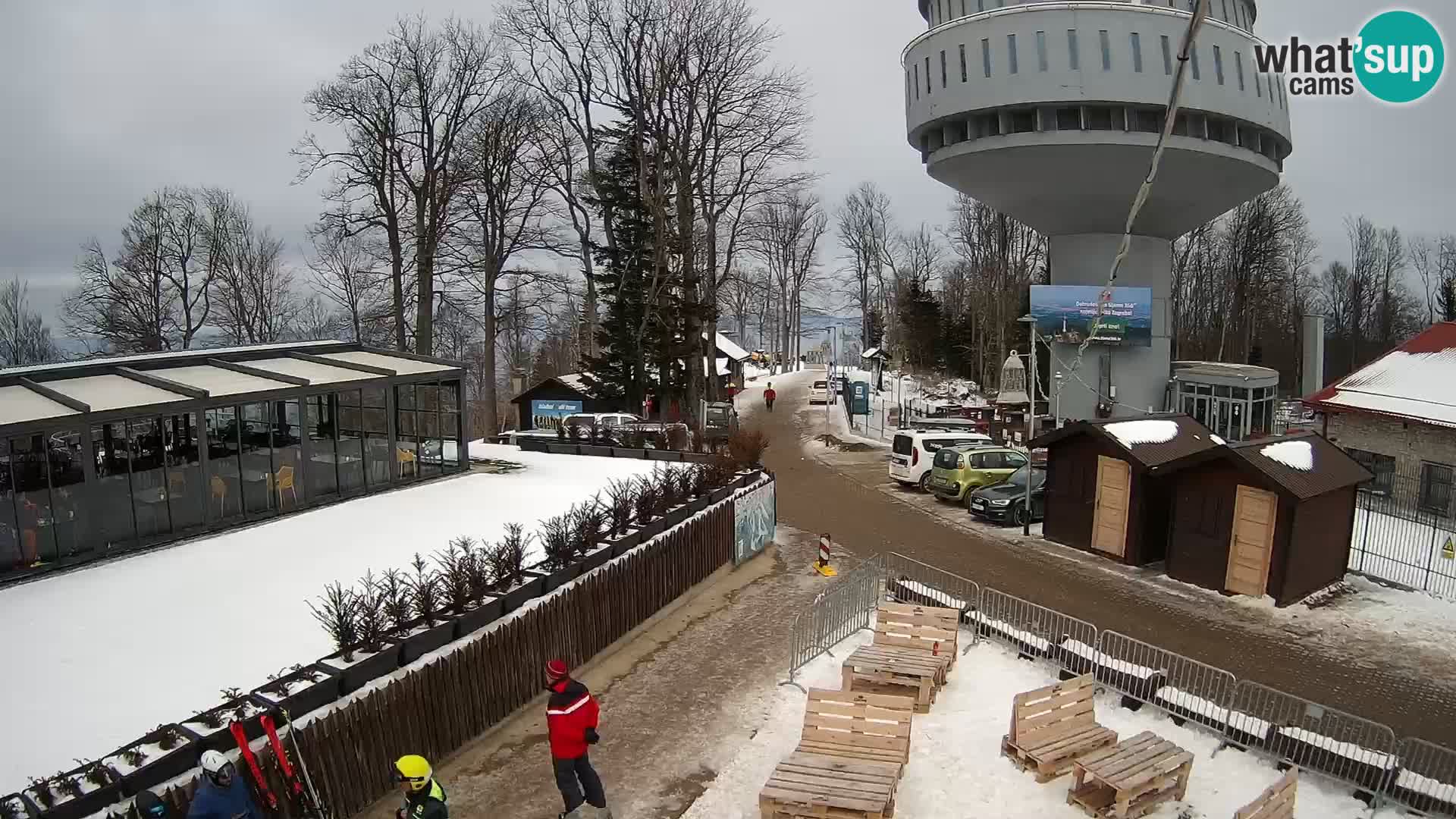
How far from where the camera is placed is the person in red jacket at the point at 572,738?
8000 millimetres

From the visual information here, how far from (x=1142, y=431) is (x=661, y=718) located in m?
12.2

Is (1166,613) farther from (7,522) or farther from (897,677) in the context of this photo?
(7,522)

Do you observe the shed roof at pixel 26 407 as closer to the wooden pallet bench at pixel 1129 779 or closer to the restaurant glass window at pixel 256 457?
the restaurant glass window at pixel 256 457

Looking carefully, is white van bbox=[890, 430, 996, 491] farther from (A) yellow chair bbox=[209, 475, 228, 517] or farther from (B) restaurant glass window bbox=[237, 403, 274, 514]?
(A) yellow chair bbox=[209, 475, 228, 517]

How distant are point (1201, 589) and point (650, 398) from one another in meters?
24.1

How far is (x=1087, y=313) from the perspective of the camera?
32.4 m

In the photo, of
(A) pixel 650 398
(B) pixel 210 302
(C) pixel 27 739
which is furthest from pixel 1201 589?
(B) pixel 210 302

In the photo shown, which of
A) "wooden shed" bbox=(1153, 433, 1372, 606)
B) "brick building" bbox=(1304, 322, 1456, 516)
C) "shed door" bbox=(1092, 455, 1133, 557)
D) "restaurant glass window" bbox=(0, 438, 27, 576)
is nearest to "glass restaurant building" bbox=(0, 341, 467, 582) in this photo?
"restaurant glass window" bbox=(0, 438, 27, 576)

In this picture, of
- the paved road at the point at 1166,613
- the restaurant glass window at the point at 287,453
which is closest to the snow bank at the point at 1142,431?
the paved road at the point at 1166,613

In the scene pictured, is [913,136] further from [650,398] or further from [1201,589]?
[1201,589]

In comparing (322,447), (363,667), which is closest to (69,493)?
(322,447)

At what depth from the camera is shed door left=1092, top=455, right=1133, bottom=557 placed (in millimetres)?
17391

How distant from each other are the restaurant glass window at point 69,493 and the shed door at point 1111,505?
18.7 metres

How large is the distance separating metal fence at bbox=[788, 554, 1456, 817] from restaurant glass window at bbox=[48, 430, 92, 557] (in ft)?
36.8
